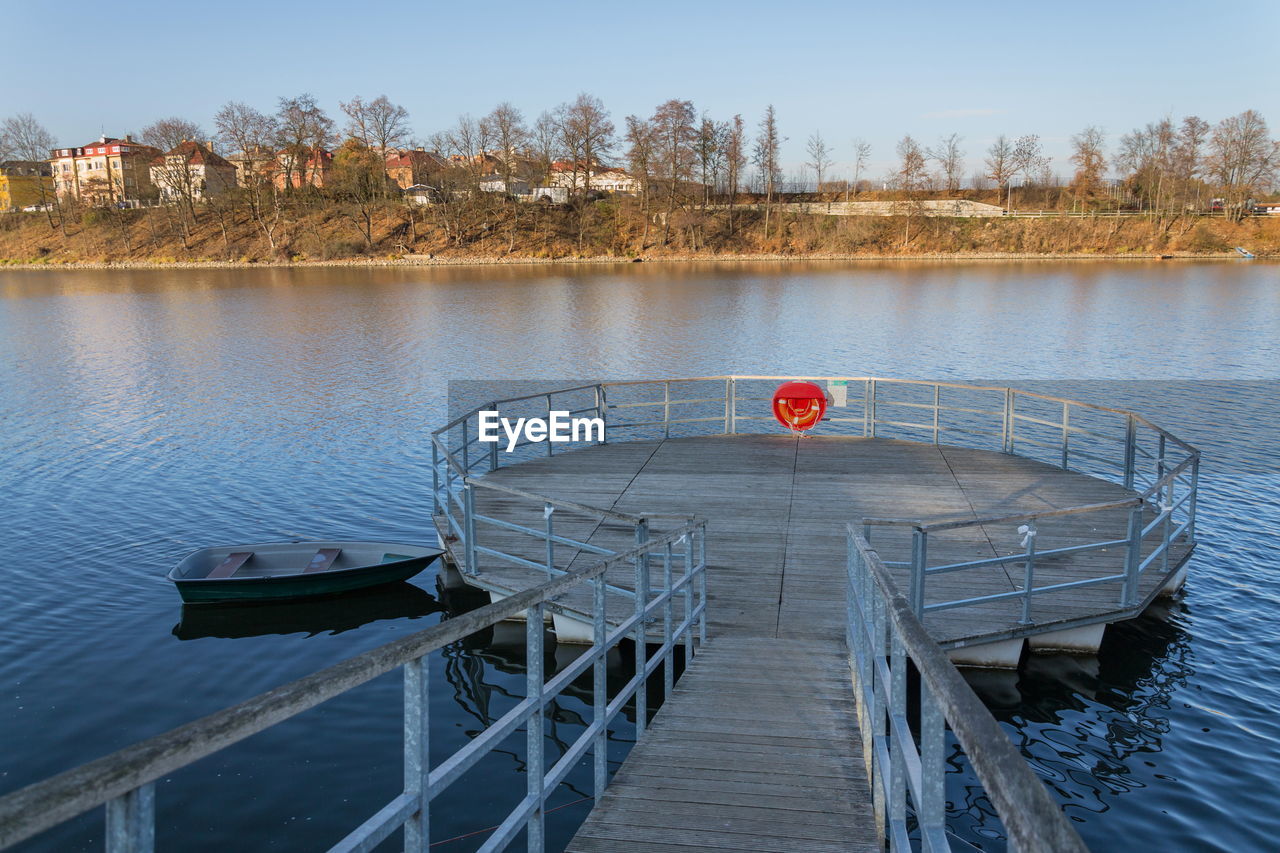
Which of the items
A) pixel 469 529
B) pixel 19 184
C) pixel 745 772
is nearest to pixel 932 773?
pixel 745 772

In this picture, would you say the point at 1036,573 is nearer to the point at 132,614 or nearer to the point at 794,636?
the point at 794,636

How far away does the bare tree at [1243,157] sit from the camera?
332ft

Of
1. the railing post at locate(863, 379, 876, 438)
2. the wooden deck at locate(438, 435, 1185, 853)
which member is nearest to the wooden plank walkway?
the wooden deck at locate(438, 435, 1185, 853)

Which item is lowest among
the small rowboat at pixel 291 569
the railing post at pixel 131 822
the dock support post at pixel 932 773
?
the small rowboat at pixel 291 569

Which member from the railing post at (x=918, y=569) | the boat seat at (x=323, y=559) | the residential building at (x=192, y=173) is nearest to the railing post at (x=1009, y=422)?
the railing post at (x=918, y=569)

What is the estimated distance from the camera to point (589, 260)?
90.0m

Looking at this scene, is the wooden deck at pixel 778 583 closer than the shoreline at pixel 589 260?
Yes

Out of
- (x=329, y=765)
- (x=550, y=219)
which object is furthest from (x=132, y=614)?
(x=550, y=219)

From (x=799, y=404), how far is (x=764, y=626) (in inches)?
354

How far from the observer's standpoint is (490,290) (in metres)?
61.7

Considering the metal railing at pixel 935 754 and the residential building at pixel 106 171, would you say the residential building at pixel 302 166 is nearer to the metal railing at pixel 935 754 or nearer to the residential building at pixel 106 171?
the residential building at pixel 106 171

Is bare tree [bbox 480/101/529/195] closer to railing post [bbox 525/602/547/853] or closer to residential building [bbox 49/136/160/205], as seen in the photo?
residential building [bbox 49/136/160/205]

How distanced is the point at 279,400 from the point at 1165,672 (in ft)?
78.7

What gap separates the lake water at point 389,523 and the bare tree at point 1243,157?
6518cm
